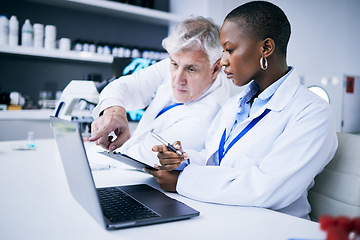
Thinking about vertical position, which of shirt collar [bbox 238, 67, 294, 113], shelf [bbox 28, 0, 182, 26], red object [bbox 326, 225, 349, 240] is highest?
shelf [bbox 28, 0, 182, 26]

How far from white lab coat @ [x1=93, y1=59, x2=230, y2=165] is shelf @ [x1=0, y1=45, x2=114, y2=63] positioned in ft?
4.24

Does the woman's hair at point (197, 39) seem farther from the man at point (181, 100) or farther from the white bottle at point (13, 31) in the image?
the white bottle at point (13, 31)

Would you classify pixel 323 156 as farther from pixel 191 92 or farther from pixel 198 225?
pixel 191 92

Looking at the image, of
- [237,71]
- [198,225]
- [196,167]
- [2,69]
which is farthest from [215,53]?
[2,69]

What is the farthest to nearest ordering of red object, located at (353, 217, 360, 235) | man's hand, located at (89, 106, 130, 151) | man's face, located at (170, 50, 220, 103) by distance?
man's face, located at (170, 50, 220, 103)
man's hand, located at (89, 106, 130, 151)
red object, located at (353, 217, 360, 235)

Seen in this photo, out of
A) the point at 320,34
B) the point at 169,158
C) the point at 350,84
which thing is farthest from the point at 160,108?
the point at 350,84

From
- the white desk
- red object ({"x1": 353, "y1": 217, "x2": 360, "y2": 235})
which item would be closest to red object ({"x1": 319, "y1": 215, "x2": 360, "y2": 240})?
red object ({"x1": 353, "y1": 217, "x2": 360, "y2": 235})

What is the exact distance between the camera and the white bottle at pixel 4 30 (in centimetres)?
261

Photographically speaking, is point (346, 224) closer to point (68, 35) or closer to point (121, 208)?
point (121, 208)

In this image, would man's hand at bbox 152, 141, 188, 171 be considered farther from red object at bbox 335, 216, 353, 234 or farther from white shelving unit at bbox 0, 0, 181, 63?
white shelving unit at bbox 0, 0, 181, 63

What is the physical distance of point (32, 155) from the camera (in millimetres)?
1535

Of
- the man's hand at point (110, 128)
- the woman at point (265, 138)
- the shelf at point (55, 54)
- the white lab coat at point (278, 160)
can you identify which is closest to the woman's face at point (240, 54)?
the woman at point (265, 138)

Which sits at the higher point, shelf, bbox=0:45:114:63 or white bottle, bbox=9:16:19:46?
white bottle, bbox=9:16:19:46

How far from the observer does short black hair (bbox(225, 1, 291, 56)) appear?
1.00 m
